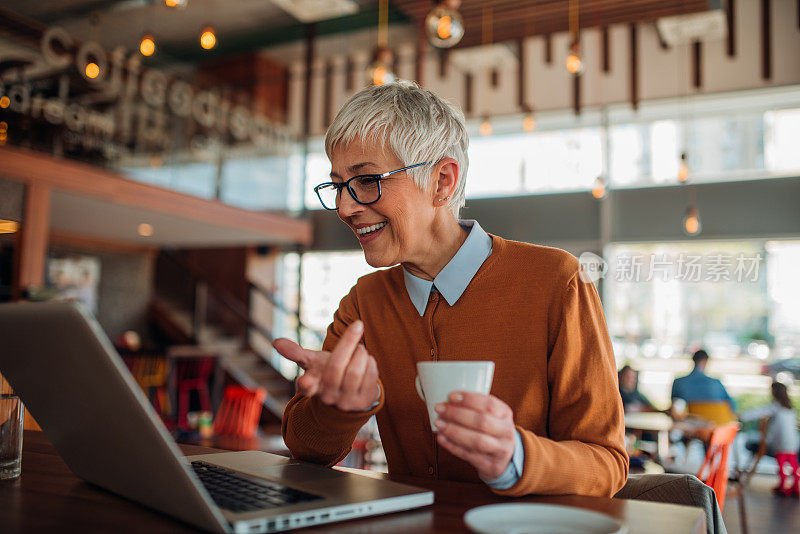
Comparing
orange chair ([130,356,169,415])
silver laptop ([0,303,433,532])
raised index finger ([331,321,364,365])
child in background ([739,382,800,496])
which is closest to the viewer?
silver laptop ([0,303,433,532])

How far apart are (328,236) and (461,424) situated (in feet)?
31.6

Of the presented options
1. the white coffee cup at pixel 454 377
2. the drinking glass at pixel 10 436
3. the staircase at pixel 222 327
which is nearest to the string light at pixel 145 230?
the staircase at pixel 222 327

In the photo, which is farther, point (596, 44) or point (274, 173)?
point (274, 173)

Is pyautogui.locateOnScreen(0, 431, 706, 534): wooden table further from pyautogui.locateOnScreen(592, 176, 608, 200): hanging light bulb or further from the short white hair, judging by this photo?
pyautogui.locateOnScreen(592, 176, 608, 200): hanging light bulb

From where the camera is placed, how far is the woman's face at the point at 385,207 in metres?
1.39

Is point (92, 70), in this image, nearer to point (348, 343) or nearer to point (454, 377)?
point (348, 343)

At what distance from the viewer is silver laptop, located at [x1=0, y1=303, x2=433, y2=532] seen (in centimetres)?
73

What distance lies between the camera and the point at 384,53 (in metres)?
5.05

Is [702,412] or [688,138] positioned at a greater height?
[688,138]

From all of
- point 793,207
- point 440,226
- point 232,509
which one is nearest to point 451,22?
point 440,226

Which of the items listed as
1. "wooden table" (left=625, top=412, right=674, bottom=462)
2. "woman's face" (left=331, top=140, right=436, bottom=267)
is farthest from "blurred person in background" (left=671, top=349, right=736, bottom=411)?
"woman's face" (left=331, top=140, right=436, bottom=267)

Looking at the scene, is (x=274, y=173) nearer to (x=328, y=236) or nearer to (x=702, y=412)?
(x=328, y=236)

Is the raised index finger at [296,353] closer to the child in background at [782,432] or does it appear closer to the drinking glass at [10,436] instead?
the drinking glass at [10,436]

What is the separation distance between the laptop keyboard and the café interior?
4.31 metres
